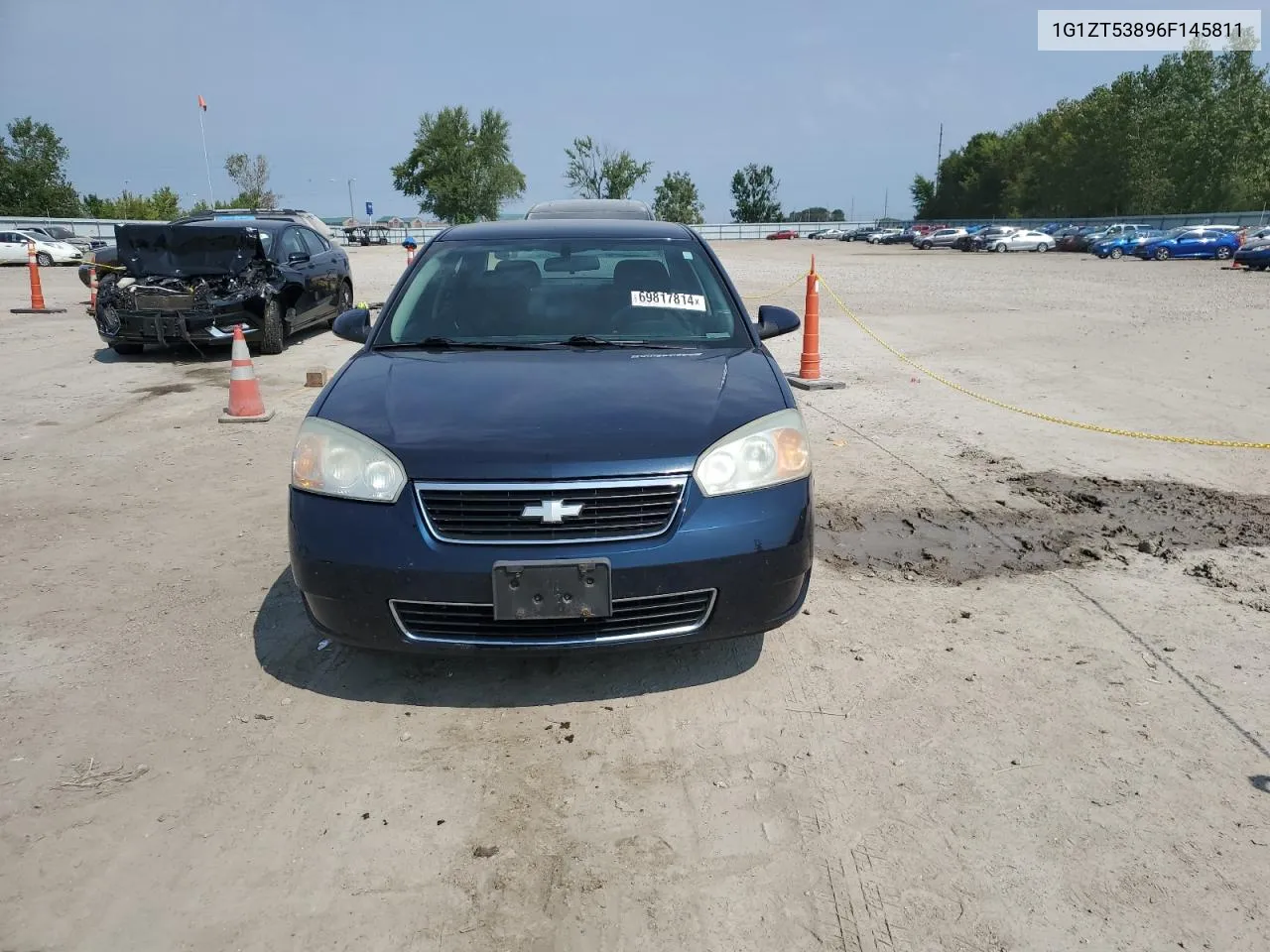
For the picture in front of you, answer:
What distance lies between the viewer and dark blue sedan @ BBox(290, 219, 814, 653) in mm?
2883

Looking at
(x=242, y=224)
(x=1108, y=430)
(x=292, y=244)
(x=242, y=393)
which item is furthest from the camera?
(x=292, y=244)

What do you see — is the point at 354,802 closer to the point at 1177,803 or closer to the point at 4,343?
the point at 1177,803

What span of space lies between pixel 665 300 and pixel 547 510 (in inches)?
66.7

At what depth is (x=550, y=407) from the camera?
324 centimetres

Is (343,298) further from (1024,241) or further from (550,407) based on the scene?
(1024,241)

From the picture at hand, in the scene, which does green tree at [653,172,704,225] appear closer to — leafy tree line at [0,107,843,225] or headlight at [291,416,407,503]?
leafy tree line at [0,107,843,225]

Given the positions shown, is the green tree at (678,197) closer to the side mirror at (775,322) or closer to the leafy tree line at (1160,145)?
the leafy tree line at (1160,145)

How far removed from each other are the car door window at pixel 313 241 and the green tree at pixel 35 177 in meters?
70.8

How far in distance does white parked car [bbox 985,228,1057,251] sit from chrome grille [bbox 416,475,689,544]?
Result: 5700 centimetres

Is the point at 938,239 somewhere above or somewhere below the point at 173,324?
above

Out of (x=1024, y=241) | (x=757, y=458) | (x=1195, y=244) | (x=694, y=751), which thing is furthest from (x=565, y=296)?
(x=1024, y=241)

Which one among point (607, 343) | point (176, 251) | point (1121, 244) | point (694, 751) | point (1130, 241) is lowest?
point (694, 751)

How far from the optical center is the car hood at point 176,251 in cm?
1091

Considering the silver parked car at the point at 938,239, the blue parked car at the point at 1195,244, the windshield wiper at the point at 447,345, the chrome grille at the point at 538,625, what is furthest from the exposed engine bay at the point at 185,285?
the silver parked car at the point at 938,239
